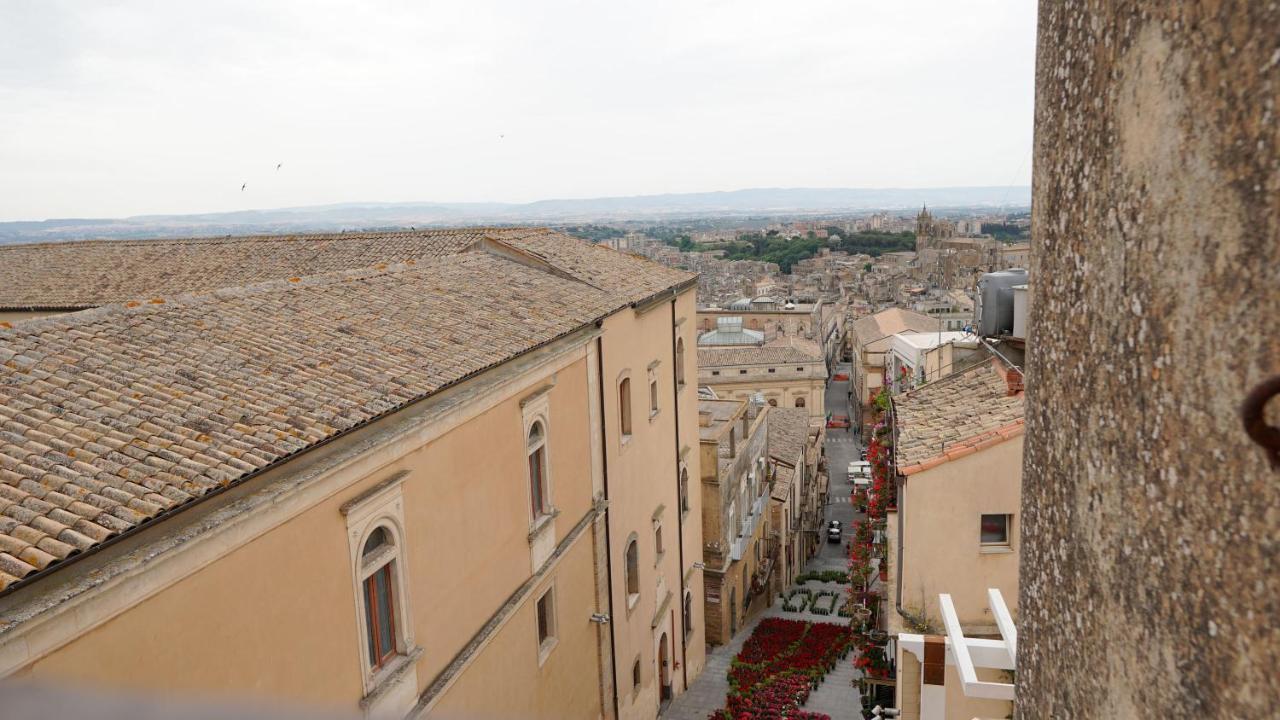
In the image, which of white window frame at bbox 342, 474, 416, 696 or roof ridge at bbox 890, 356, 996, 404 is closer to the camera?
white window frame at bbox 342, 474, 416, 696

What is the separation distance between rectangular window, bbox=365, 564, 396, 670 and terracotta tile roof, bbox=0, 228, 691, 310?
8232mm

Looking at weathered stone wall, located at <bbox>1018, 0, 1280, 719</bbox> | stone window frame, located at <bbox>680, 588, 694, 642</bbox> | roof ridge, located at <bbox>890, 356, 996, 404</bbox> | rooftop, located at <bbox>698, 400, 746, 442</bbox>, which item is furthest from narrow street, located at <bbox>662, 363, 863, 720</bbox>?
weathered stone wall, located at <bbox>1018, 0, 1280, 719</bbox>

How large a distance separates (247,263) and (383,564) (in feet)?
41.1

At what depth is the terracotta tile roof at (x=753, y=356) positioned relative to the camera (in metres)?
46.8

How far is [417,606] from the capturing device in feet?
27.7

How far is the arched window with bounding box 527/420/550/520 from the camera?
37.7ft

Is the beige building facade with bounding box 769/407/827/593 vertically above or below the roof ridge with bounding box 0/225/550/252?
below

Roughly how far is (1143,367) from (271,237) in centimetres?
2070

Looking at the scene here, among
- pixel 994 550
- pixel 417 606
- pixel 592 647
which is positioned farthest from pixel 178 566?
pixel 592 647

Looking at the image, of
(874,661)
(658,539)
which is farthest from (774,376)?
(874,661)

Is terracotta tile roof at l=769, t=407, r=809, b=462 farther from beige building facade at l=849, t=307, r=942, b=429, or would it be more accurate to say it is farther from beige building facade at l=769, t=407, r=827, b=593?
beige building facade at l=849, t=307, r=942, b=429

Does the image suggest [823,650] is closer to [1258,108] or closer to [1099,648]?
[1099,648]

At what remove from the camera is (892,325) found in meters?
54.3

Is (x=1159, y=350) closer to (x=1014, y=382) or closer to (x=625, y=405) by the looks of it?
(x=1014, y=382)
